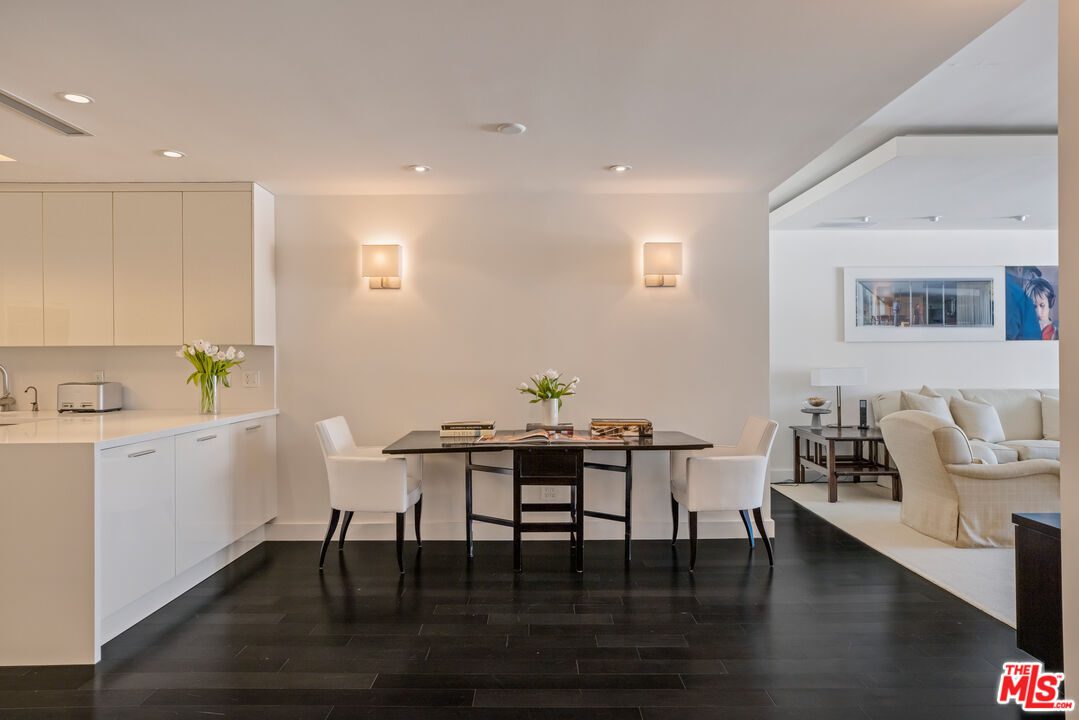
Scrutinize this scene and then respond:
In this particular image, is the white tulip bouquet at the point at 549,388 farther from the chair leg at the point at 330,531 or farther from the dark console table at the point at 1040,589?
the dark console table at the point at 1040,589

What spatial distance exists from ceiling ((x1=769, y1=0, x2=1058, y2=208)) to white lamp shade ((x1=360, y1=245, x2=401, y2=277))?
304cm

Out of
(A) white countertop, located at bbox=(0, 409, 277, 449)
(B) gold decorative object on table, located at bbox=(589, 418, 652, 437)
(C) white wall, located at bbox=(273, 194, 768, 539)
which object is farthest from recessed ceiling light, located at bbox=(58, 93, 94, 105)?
(B) gold decorative object on table, located at bbox=(589, 418, 652, 437)

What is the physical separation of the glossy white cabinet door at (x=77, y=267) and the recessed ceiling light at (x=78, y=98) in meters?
1.49

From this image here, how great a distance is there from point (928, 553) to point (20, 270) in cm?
597

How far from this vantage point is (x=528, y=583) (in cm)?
364

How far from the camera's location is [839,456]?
6.43 m

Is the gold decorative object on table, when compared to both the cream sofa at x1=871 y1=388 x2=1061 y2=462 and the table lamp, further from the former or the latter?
the cream sofa at x1=871 y1=388 x2=1061 y2=462

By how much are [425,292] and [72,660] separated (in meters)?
2.78

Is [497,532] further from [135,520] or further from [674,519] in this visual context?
[135,520]

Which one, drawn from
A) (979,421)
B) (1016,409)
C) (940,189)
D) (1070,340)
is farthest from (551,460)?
(1016,409)

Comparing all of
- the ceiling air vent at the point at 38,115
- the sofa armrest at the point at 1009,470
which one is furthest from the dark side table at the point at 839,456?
the ceiling air vent at the point at 38,115

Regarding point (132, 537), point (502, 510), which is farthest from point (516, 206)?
point (132, 537)

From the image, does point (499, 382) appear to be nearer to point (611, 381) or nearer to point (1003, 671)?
point (611, 381)

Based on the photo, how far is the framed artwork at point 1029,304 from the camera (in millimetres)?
6625
